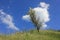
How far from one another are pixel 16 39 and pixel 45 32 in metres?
13.8

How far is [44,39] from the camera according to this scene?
3822cm

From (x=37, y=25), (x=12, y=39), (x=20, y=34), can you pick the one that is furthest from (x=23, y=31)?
(x=37, y=25)

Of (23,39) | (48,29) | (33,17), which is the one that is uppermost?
(33,17)

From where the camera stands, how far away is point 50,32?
159 feet

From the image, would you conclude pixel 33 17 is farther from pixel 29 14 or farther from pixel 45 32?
pixel 45 32

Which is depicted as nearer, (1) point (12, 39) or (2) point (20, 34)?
(1) point (12, 39)

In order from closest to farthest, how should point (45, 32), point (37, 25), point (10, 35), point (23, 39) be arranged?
1. point (23, 39)
2. point (10, 35)
3. point (45, 32)
4. point (37, 25)

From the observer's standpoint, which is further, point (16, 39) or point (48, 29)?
point (48, 29)

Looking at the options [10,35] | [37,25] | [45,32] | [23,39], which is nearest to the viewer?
[23,39]

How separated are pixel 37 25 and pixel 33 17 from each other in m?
2.98

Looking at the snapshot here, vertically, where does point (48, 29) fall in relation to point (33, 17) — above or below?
below

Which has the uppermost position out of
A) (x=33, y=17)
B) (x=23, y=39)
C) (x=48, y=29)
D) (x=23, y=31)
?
(x=33, y=17)

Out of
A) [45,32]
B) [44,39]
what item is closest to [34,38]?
[44,39]

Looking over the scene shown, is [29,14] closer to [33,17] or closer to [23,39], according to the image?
[33,17]
